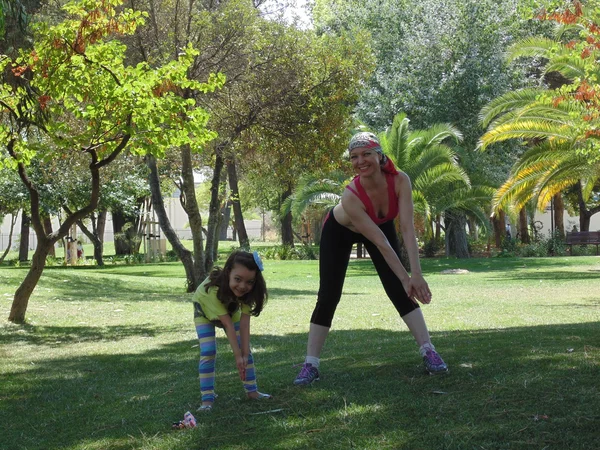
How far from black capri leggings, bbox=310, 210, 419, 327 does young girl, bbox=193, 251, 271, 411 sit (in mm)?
675

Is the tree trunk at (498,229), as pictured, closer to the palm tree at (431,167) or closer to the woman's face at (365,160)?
the palm tree at (431,167)

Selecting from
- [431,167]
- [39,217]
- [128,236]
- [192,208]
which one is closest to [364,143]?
[39,217]

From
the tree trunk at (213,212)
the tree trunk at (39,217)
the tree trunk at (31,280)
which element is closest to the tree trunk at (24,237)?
the tree trunk at (213,212)

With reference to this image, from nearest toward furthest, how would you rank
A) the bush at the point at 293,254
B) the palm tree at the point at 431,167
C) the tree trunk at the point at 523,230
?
1. the palm tree at the point at 431,167
2. the bush at the point at 293,254
3. the tree trunk at the point at 523,230

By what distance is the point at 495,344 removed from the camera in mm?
7348

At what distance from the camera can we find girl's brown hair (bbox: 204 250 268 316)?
17.3 ft

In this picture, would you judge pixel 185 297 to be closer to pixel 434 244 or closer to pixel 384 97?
pixel 384 97

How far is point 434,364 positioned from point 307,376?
2.78ft

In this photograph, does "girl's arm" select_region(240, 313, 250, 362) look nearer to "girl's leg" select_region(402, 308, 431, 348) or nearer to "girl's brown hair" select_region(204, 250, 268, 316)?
"girl's brown hair" select_region(204, 250, 268, 316)

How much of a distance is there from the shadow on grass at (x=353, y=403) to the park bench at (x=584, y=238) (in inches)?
1074

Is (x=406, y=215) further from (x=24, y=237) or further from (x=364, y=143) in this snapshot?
(x=24, y=237)

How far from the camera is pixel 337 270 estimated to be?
5.98m

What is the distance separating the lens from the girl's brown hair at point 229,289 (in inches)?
208

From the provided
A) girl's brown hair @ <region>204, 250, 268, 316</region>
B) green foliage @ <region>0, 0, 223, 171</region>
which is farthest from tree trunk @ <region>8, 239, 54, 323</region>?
girl's brown hair @ <region>204, 250, 268, 316</region>
